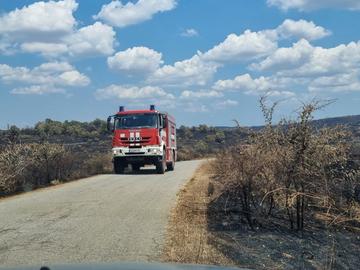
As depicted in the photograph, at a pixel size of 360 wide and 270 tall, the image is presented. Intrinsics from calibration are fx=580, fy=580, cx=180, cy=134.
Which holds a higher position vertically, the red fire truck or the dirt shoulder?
the red fire truck

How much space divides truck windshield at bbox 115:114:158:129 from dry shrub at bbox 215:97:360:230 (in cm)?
1469

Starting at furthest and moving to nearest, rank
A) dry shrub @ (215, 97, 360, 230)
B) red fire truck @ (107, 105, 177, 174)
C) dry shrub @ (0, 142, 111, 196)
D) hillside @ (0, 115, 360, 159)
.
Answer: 1. hillside @ (0, 115, 360, 159)
2. red fire truck @ (107, 105, 177, 174)
3. dry shrub @ (0, 142, 111, 196)
4. dry shrub @ (215, 97, 360, 230)

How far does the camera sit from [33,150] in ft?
75.2

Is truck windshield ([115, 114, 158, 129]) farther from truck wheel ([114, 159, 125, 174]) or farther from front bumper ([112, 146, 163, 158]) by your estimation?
truck wheel ([114, 159, 125, 174])

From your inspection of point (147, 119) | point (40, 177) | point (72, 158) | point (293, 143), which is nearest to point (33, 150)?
point (40, 177)

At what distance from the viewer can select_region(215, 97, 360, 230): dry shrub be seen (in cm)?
995

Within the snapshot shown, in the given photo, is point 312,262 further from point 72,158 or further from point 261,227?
point 72,158

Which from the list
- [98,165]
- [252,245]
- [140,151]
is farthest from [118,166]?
[252,245]

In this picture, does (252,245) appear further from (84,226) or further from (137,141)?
(137,141)

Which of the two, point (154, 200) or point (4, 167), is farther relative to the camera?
point (4, 167)

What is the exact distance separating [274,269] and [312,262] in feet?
2.68

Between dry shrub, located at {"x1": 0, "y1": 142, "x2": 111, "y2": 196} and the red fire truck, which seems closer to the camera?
dry shrub, located at {"x1": 0, "y1": 142, "x2": 111, "y2": 196}

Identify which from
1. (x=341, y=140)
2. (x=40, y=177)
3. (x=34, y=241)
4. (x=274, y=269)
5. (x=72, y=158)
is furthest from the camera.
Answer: (x=72, y=158)

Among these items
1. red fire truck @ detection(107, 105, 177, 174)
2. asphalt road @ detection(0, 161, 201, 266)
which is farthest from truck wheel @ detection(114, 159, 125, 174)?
asphalt road @ detection(0, 161, 201, 266)
